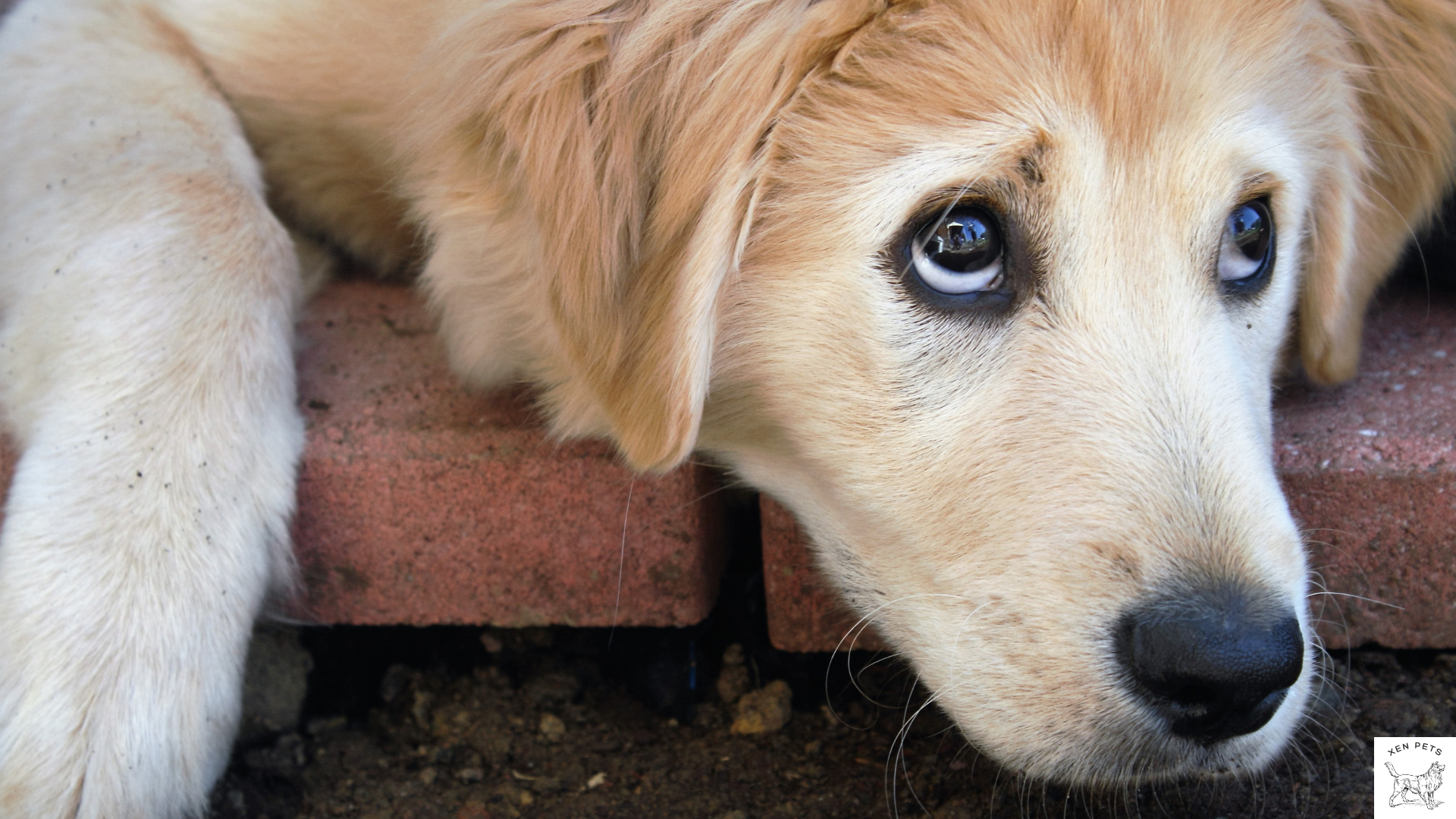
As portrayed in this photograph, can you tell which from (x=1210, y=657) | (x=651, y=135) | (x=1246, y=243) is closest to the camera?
(x=1210, y=657)

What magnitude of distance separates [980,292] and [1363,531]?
37.8 inches

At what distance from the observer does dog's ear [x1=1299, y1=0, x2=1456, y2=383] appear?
2.15 metres

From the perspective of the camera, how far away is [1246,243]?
191 cm

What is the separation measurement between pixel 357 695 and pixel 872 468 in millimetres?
1358

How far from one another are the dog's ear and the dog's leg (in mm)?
2061

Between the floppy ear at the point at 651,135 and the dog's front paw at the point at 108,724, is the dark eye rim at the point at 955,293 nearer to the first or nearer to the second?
the floppy ear at the point at 651,135

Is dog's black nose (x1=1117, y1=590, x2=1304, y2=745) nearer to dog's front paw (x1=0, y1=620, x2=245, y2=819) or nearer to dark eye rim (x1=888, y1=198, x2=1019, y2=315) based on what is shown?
dark eye rim (x1=888, y1=198, x2=1019, y2=315)

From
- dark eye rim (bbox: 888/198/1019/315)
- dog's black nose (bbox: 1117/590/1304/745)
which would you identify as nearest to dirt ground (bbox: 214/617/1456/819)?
dog's black nose (bbox: 1117/590/1304/745)

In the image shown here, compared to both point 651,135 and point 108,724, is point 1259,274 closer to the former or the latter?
point 651,135

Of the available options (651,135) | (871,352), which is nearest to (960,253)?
(871,352)

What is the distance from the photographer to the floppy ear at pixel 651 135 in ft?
5.70

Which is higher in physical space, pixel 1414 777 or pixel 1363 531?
pixel 1363 531

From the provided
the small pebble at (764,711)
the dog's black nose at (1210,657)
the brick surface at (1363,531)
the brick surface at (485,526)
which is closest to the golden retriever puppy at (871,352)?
the dog's black nose at (1210,657)

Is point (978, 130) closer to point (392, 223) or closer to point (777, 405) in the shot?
point (777, 405)
